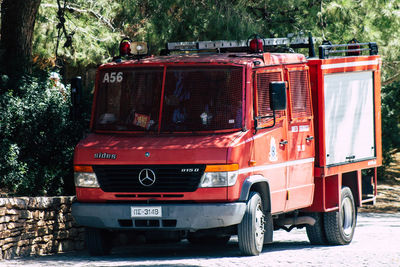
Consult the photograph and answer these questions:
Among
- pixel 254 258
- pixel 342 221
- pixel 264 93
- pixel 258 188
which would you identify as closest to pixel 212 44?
pixel 264 93

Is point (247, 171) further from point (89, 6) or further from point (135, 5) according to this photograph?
point (89, 6)

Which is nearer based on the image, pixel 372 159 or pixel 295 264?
pixel 295 264

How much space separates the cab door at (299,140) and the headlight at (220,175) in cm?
154

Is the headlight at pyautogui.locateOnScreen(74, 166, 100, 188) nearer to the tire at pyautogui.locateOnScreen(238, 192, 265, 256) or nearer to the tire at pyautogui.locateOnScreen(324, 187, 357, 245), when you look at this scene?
the tire at pyautogui.locateOnScreen(238, 192, 265, 256)

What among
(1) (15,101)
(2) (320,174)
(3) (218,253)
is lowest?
(3) (218,253)

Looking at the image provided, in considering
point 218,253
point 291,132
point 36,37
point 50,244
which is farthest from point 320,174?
point 36,37

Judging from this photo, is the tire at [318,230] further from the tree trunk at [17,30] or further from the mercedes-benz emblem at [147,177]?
the tree trunk at [17,30]

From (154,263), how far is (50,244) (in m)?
2.25

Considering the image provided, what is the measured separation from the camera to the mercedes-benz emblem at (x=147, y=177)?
33.5 feet

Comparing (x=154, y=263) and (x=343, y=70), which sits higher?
(x=343, y=70)

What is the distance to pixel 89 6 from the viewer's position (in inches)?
792

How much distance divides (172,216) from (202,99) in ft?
4.87

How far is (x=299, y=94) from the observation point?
11680mm

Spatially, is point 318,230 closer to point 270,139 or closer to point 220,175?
point 270,139
